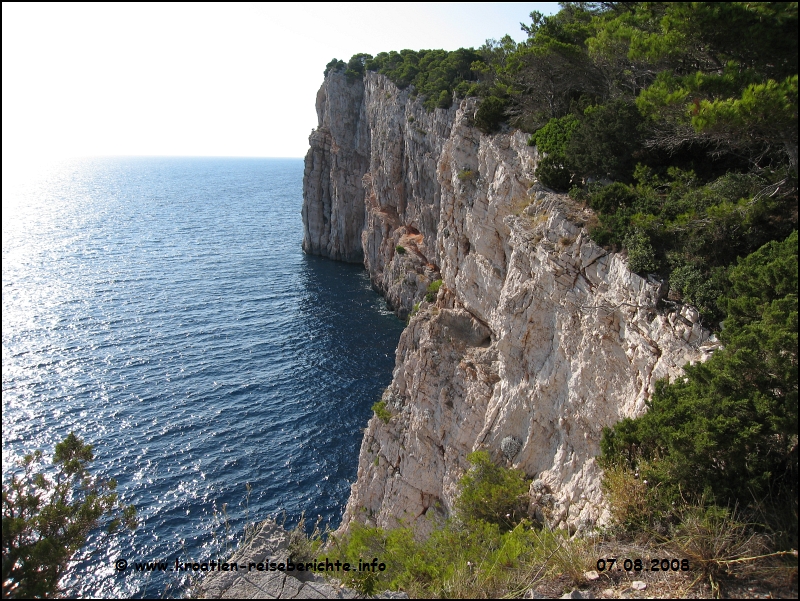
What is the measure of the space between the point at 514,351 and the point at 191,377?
116 feet

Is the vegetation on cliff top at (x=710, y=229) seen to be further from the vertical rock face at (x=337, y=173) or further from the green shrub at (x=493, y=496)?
the vertical rock face at (x=337, y=173)

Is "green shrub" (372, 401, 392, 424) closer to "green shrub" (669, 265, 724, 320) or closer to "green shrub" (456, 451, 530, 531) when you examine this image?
"green shrub" (456, 451, 530, 531)

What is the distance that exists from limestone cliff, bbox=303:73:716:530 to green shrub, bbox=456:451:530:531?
24.0 inches

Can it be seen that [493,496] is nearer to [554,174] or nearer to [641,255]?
[641,255]

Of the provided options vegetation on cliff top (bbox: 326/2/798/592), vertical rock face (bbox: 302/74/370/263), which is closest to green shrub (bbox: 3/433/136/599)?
vegetation on cliff top (bbox: 326/2/798/592)

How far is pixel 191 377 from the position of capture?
48.3 m

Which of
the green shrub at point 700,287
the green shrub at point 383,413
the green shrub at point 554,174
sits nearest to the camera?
the green shrub at point 700,287

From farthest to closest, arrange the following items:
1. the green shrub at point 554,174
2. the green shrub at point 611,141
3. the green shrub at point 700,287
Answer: the green shrub at point 554,174
the green shrub at point 611,141
the green shrub at point 700,287

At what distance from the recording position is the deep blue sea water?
34625 millimetres

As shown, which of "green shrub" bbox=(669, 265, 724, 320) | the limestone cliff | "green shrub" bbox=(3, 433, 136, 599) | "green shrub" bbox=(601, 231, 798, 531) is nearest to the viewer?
"green shrub" bbox=(601, 231, 798, 531)

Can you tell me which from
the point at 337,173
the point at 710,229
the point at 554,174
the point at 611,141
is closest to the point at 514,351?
the point at 554,174

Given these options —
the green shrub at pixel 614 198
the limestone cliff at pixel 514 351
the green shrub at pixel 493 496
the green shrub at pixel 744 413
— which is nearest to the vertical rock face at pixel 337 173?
the limestone cliff at pixel 514 351

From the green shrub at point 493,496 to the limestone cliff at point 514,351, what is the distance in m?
0.61

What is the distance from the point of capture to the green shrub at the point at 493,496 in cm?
1989
